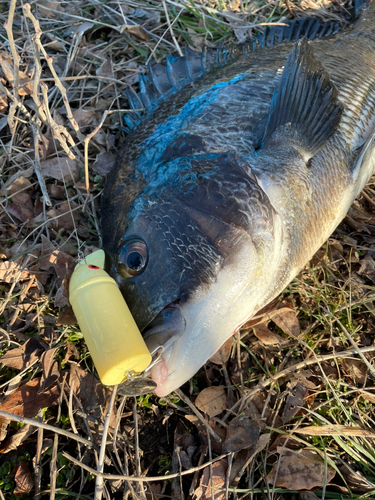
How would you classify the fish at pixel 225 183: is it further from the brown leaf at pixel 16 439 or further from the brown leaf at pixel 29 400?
the brown leaf at pixel 16 439

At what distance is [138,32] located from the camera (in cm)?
367

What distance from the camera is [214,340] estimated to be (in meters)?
1.72

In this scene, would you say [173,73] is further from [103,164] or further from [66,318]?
[66,318]

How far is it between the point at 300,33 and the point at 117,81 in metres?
1.86

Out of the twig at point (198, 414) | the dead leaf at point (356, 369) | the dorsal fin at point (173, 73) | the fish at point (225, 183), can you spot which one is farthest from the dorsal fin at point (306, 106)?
the twig at point (198, 414)

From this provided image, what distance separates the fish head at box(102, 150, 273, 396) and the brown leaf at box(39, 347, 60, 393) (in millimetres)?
800

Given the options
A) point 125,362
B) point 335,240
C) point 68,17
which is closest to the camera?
point 125,362

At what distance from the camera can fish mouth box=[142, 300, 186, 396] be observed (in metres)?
1.63

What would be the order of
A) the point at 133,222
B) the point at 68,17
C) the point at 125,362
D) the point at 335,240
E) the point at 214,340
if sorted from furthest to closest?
the point at 68,17
the point at 335,240
the point at 133,222
the point at 214,340
the point at 125,362

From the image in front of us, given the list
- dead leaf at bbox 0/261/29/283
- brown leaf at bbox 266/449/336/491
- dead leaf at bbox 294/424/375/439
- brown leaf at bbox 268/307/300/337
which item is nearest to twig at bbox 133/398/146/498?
brown leaf at bbox 266/449/336/491

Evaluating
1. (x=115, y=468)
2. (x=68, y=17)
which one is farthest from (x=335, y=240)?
(x=68, y=17)

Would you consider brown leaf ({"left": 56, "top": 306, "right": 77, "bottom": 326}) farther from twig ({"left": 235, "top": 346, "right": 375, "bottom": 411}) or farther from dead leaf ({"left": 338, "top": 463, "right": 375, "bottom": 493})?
dead leaf ({"left": 338, "top": 463, "right": 375, "bottom": 493})

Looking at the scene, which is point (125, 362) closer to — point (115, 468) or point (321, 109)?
point (115, 468)

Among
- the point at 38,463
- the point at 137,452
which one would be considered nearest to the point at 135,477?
the point at 137,452
